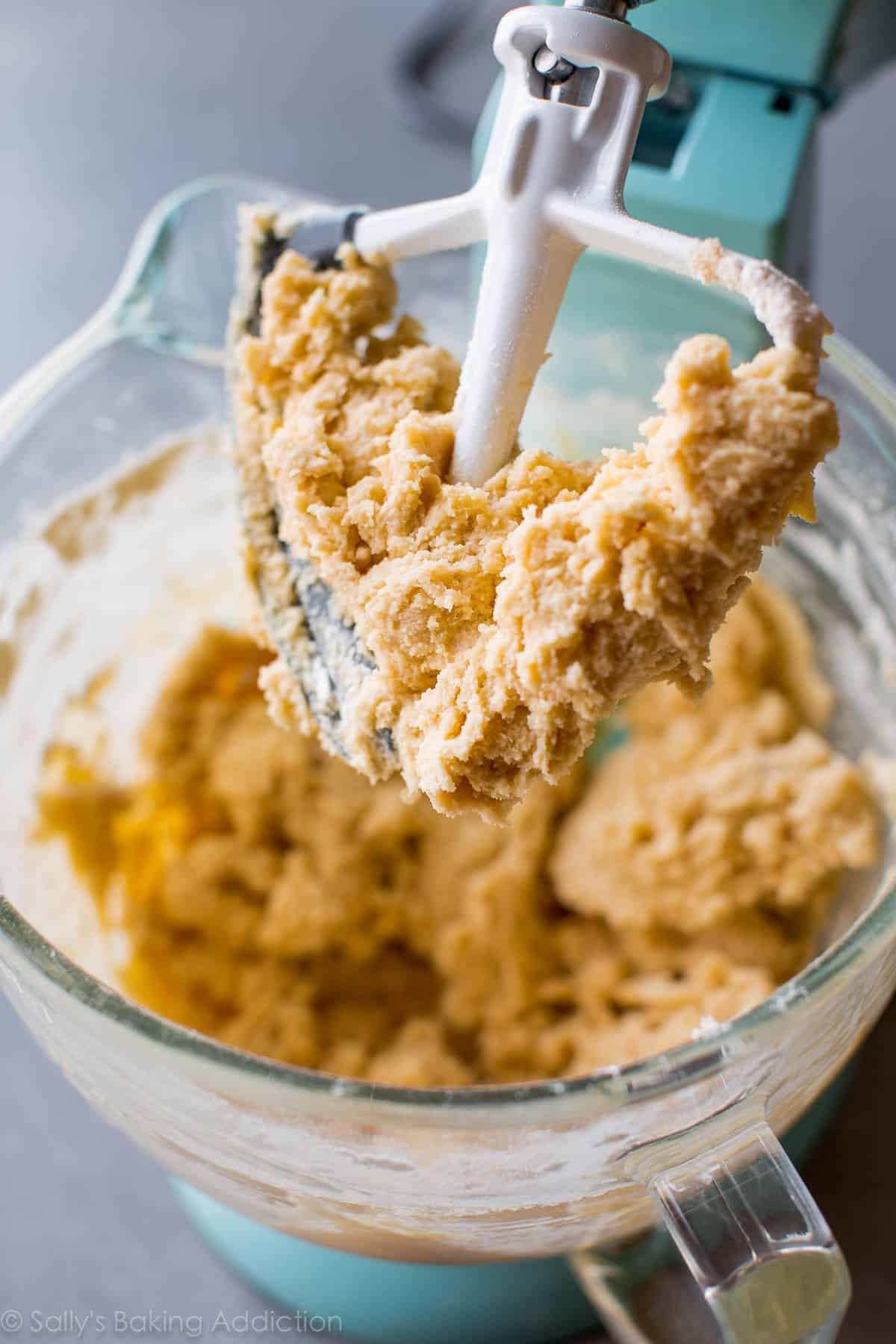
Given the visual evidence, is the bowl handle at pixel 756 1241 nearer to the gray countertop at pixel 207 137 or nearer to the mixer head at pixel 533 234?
the mixer head at pixel 533 234

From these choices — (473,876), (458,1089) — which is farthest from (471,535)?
(473,876)

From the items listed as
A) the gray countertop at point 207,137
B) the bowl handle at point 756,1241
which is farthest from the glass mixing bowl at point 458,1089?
the gray countertop at point 207,137

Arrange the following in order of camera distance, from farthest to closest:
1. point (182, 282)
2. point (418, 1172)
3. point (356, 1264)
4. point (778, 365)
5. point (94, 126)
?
1. point (94, 126)
2. point (182, 282)
3. point (356, 1264)
4. point (418, 1172)
5. point (778, 365)

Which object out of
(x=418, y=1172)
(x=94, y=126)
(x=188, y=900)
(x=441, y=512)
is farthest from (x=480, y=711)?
(x=94, y=126)

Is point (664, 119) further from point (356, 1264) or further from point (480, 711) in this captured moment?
point (356, 1264)

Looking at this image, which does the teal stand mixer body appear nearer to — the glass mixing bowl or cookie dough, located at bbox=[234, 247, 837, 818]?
the glass mixing bowl
